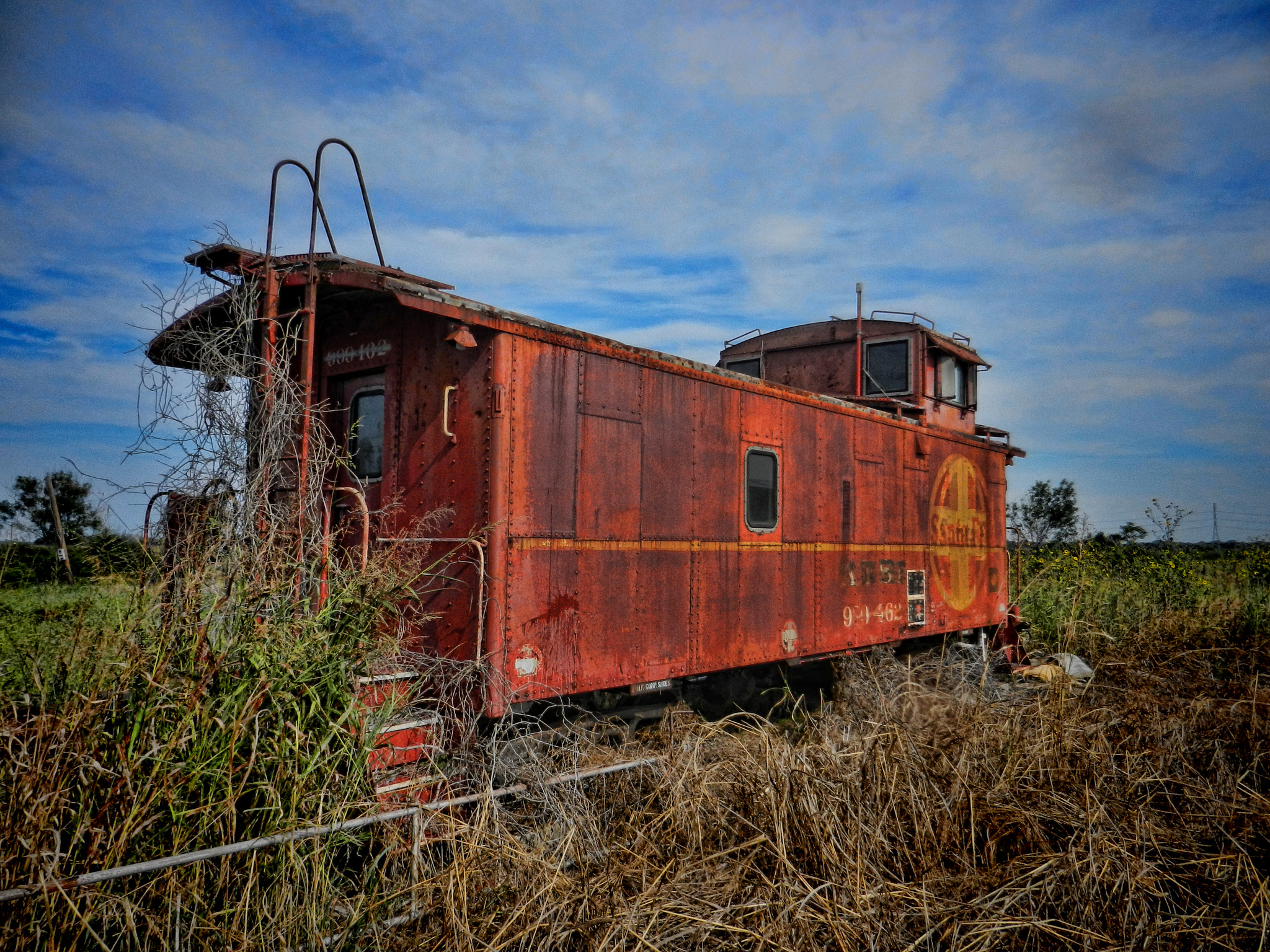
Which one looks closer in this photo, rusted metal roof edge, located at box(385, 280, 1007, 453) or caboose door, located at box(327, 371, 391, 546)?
rusted metal roof edge, located at box(385, 280, 1007, 453)

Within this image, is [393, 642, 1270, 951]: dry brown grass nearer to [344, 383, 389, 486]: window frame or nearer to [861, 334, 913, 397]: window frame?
[344, 383, 389, 486]: window frame

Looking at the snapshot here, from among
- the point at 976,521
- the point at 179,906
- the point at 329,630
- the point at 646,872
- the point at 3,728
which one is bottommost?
the point at 646,872

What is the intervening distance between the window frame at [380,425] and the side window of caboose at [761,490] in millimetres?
2963

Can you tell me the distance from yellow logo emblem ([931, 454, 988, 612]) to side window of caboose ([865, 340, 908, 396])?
3.87 ft

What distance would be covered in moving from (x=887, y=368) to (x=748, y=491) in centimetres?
411

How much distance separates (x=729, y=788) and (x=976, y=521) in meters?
8.01

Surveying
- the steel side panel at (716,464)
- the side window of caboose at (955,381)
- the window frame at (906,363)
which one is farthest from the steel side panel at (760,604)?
the side window of caboose at (955,381)

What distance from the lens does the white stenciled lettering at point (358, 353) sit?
580 cm

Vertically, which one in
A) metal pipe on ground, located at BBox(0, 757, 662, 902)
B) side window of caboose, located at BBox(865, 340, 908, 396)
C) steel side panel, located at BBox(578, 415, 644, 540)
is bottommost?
metal pipe on ground, located at BBox(0, 757, 662, 902)

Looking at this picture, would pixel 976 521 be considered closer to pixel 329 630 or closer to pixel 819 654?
pixel 819 654

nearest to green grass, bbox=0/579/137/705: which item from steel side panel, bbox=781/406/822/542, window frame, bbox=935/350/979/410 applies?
steel side panel, bbox=781/406/822/542

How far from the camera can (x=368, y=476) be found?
19.4ft

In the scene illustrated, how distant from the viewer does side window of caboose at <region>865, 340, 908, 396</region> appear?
33.4ft

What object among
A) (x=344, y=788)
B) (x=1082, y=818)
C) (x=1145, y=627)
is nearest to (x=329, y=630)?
(x=344, y=788)
